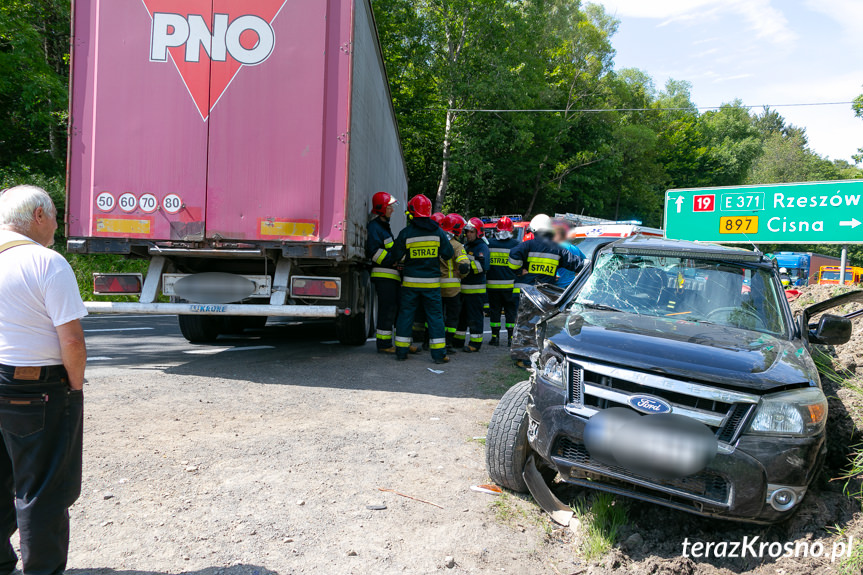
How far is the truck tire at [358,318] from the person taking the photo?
761 centimetres

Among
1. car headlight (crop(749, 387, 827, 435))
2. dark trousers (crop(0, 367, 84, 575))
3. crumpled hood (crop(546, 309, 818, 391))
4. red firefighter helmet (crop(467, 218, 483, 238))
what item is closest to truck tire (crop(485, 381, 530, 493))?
crumpled hood (crop(546, 309, 818, 391))

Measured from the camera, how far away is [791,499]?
2.50 m

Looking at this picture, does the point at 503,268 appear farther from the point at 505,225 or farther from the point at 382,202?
the point at 382,202

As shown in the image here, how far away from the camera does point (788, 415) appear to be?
2531mm

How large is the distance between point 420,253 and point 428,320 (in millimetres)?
839

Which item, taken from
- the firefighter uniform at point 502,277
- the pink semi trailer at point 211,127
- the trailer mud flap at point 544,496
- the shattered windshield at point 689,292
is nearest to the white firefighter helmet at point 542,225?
the firefighter uniform at point 502,277

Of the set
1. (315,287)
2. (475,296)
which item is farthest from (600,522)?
(475,296)

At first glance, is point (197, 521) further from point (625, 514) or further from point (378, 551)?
point (625, 514)

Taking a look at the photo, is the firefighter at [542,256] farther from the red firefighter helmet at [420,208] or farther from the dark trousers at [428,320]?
the red firefighter helmet at [420,208]

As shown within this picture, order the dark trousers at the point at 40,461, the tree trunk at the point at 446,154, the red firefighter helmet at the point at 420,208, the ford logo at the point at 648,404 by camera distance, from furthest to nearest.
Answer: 1. the tree trunk at the point at 446,154
2. the red firefighter helmet at the point at 420,208
3. the ford logo at the point at 648,404
4. the dark trousers at the point at 40,461

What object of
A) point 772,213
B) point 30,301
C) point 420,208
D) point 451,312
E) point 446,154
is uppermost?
point 446,154

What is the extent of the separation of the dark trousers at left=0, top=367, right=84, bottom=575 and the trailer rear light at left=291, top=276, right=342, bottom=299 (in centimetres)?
395

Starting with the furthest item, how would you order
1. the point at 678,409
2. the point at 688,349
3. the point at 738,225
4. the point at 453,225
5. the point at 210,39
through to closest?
1. the point at 738,225
2. the point at 453,225
3. the point at 210,39
4. the point at 688,349
5. the point at 678,409

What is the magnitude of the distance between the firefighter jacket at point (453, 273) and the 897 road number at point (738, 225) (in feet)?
22.7
